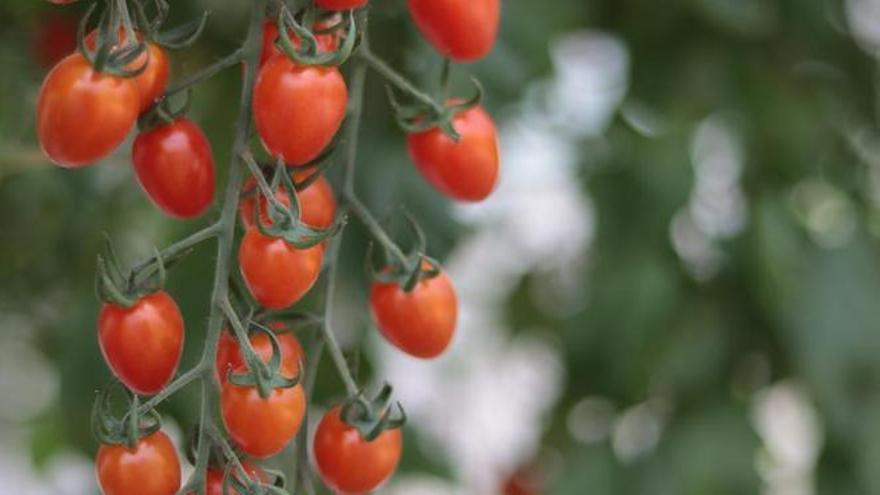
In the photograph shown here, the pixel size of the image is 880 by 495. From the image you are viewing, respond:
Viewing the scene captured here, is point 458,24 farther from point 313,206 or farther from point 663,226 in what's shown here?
point 663,226

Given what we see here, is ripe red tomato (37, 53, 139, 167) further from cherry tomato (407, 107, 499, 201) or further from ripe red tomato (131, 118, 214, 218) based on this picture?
cherry tomato (407, 107, 499, 201)

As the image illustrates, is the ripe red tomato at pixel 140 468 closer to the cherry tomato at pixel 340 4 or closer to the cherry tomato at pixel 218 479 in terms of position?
the cherry tomato at pixel 218 479

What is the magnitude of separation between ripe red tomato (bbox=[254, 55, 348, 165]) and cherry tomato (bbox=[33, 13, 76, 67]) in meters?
0.49

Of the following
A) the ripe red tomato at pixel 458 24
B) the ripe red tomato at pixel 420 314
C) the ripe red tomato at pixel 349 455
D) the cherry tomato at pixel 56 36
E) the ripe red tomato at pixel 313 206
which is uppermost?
the ripe red tomato at pixel 458 24

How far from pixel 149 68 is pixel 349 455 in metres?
0.16

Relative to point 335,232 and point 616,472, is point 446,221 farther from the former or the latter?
point 335,232

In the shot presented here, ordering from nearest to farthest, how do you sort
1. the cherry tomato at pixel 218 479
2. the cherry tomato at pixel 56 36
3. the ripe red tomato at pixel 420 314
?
the cherry tomato at pixel 218 479, the ripe red tomato at pixel 420 314, the cherry tomato at pixel 56 36

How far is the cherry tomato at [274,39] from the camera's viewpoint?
1.85ft

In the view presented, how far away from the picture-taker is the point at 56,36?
102 cm

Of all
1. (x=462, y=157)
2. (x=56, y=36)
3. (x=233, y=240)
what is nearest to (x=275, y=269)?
(x=233, y=240)

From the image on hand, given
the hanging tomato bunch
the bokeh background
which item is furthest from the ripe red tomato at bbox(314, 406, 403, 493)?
the bokeh background

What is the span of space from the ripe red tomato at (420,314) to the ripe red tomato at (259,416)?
0.28ft

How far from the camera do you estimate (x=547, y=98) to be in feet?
4.51

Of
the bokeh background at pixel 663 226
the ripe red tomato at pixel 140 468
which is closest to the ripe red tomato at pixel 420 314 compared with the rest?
the ripe red tomato at pixel 140 468
